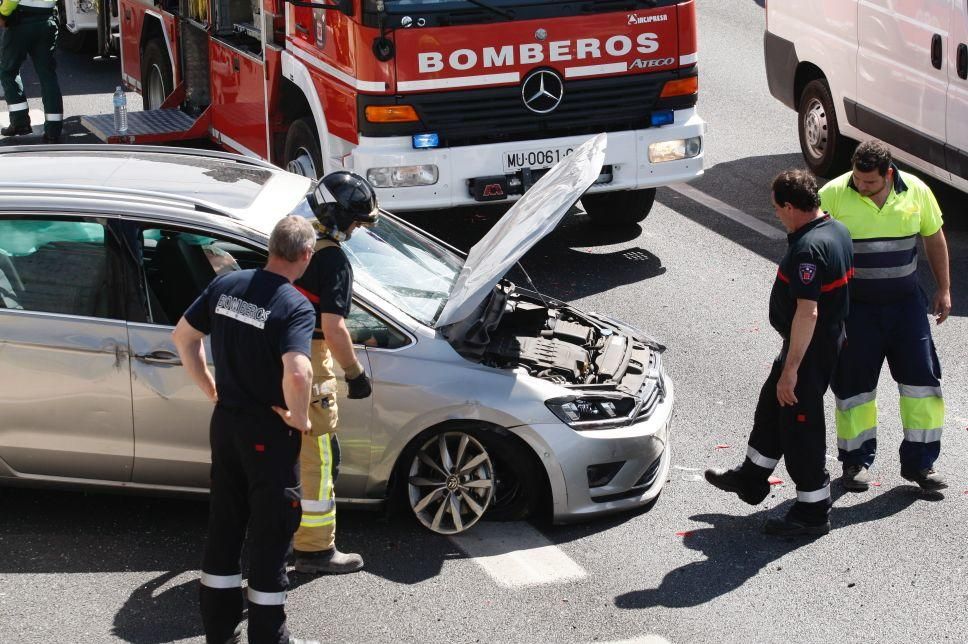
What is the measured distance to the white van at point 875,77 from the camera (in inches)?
390

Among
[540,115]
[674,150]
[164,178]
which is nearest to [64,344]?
[164,178]

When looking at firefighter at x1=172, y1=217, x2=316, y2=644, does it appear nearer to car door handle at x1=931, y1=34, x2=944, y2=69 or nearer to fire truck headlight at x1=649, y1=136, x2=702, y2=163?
fire truck headlight at x1=649, y1=136, x2=702, y2=163

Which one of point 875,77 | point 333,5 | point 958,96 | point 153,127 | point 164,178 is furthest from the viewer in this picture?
point 153,127

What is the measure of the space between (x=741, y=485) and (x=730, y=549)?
1.39 ft

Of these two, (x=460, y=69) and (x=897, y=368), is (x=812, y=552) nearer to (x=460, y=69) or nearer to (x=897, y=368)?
(x=897, y=368)

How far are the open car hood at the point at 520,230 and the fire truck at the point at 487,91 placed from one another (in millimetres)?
2277

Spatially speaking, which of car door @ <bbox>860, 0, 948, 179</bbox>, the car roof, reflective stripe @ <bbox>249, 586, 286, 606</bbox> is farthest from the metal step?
A: reflective stripe @ <bbox>249, 586, 286, 606</bbox>

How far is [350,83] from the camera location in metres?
9.11

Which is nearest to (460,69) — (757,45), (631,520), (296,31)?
(296,31)

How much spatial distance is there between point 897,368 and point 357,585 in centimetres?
276

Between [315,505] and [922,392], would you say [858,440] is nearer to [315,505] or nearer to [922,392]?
[922,392]

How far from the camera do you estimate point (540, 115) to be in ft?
30.4

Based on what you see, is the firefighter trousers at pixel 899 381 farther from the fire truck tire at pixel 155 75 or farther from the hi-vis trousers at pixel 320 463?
the fire truck tire at pixel 155 75

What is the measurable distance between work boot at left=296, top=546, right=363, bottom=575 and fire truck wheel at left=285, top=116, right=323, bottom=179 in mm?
4526
